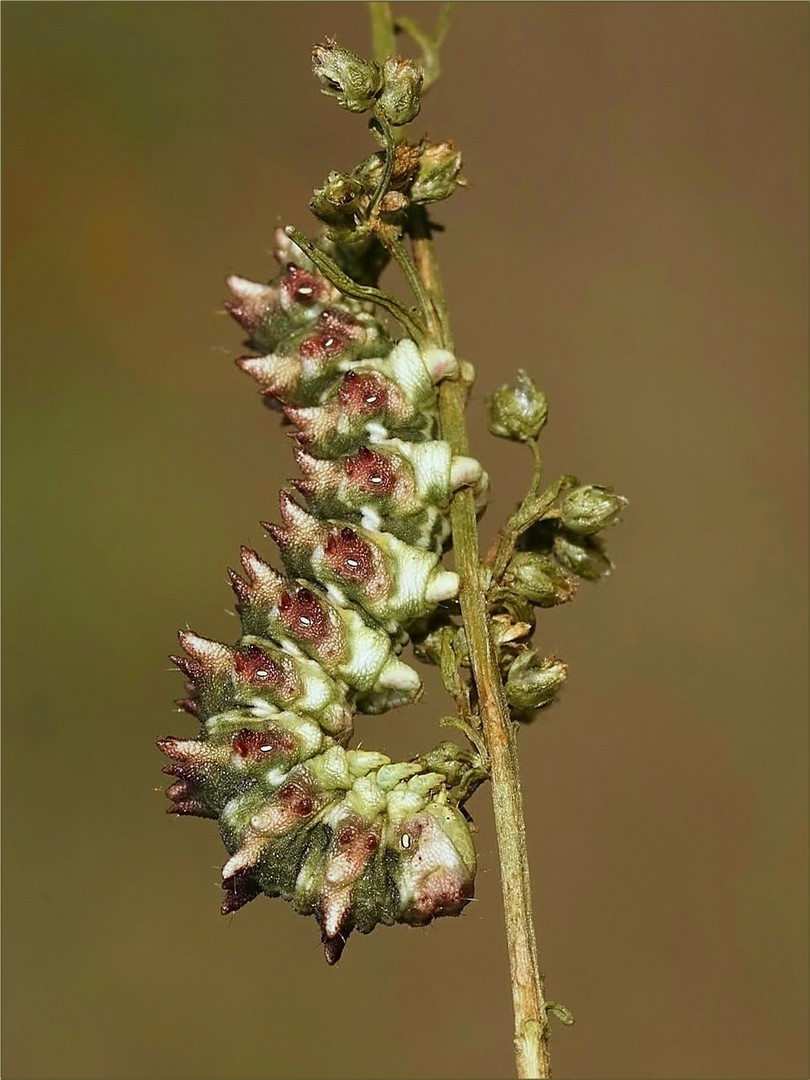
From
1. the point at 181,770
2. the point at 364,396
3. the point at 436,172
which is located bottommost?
the point at 181,770

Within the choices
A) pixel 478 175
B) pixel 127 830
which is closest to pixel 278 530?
pixel 127 830

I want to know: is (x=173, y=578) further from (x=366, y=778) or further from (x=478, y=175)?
(x=366, y=778)

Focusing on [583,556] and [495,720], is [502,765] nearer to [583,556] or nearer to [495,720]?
[495,720]

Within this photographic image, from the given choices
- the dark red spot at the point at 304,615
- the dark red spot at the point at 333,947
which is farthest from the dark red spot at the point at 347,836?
the dark red spot at the point at 304,615

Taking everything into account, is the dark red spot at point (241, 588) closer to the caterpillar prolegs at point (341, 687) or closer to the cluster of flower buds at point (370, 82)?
the caterpillar prolegs at point (341, 687)

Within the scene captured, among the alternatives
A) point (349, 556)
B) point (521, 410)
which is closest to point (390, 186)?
point (521, 410)

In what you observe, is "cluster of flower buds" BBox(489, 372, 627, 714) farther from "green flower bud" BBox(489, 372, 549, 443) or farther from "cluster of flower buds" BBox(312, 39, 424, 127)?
"cluster of flower buds" BBox(312, 39, 424, 127)

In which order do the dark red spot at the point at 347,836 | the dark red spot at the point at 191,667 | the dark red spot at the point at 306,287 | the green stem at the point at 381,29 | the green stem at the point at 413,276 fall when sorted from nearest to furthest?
the dark red spot at the point at 347,836 → the dark red spot at the point at 191,667 → the green stem at the point at 413,276 → the dark red spot at the point at 306,287 → the green stem at the point at 381,29
